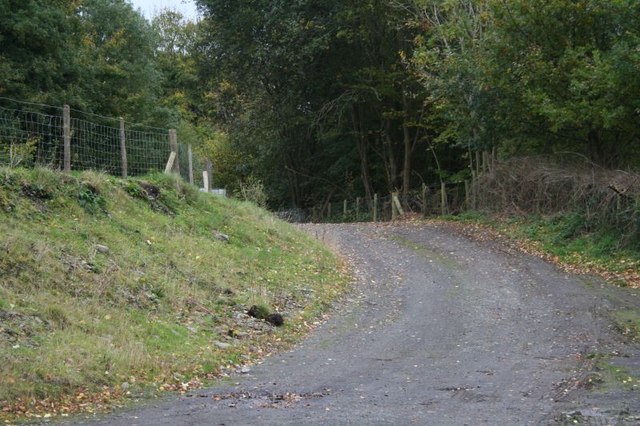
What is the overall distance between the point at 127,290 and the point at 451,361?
16.6 feet

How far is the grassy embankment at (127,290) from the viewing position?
9102 mm

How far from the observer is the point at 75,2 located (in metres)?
36.2

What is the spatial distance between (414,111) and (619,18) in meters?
16.4

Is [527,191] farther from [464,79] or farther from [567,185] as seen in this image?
[464,79]

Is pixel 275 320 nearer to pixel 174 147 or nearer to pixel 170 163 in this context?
pixel 170 163

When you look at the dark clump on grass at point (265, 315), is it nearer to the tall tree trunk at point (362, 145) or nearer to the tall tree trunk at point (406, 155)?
the tall tree trunk at point (406, 155)

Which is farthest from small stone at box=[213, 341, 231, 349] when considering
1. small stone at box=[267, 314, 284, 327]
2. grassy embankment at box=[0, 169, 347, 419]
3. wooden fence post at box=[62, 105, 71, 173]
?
wooden fence post at box=[62, 105, 71, 173]

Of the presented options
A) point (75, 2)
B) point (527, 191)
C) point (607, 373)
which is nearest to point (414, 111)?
point (527, 191)

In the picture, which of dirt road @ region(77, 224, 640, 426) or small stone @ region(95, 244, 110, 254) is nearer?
dirt road @ region(77, 224, 640, 426)

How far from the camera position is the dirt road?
8266mm

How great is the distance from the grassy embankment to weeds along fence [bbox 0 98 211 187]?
0.84 m

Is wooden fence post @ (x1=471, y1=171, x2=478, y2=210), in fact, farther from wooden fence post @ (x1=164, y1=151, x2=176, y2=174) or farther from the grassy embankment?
wooden fence post @ (x1=164, y1=151, x2=176, y2=174)

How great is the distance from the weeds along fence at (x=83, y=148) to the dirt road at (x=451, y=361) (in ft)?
19.7

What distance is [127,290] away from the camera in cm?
1236
